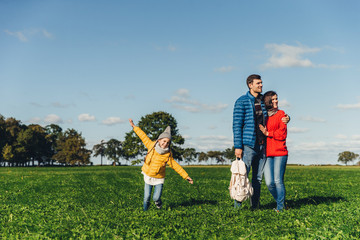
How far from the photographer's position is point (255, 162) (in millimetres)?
8078

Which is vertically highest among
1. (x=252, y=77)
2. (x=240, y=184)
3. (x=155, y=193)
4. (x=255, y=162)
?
(x=252, y=77)

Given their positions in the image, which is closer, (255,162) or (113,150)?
(255,162)

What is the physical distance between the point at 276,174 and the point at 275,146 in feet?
2.15

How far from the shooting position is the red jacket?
784 centimetres

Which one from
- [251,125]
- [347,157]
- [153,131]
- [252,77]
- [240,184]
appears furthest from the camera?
[347,157]

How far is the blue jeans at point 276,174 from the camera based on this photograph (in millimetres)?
7918

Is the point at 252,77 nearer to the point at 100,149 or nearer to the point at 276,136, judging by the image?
the point at 276,136

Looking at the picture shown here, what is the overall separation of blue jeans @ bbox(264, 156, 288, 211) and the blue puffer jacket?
727 millimetres

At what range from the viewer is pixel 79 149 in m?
90.7

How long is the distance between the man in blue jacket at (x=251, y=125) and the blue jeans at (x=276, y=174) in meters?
0.16

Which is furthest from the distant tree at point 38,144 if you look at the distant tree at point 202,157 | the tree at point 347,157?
the tree at point 347,157

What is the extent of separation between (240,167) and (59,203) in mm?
6257

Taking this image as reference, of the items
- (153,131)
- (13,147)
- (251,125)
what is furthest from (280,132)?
(13,147)

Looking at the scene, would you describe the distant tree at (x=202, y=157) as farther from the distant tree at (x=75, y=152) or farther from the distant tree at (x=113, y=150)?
the distant tree at (x=75, y=152)
